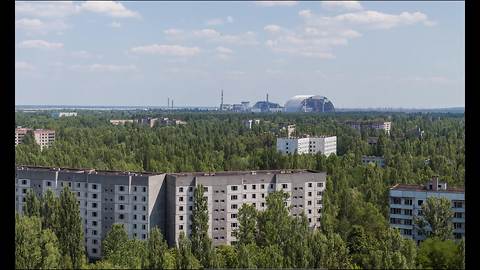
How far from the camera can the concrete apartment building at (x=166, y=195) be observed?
578cm

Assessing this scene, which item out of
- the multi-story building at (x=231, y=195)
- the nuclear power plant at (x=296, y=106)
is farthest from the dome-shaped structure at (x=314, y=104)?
the multi-story building at (x=231, y=195)

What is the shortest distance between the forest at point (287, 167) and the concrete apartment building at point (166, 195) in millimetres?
325

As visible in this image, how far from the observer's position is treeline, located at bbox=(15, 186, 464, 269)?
1483 millimetres

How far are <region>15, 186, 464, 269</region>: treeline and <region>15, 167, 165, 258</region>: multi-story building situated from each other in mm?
701

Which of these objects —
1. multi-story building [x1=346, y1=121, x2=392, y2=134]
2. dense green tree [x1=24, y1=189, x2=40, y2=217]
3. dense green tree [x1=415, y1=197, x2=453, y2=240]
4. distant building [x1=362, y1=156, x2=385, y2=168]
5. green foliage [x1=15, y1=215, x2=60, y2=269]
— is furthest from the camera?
multi-story building [x1=346, y1=121, x2=392, y2=134]

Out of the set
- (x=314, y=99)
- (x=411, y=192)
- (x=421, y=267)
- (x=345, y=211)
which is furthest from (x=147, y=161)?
(x=314, y=99)

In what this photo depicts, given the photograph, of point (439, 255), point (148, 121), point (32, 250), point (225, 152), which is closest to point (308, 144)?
point (225, 152)

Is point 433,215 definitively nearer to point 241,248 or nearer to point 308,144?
point 241,248

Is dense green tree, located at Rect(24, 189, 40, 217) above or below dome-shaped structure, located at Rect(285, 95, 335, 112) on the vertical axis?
below

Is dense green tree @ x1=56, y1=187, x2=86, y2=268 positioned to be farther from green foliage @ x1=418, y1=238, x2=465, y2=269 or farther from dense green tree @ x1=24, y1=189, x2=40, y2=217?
green foliage @ x1=418, y1=238, x2=465, y2=269

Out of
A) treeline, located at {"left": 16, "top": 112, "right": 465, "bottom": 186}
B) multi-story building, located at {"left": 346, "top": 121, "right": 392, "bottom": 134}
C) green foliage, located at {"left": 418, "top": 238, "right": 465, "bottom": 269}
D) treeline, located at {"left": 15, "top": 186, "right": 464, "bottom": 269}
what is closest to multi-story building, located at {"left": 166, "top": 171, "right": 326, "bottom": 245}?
treeline, located at {"left": 15, "top": 186, "right": 464, "bottom": 269}

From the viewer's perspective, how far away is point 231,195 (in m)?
6.19

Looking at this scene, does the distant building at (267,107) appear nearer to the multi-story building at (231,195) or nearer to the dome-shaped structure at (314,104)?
the dome-shaped structure at (314,104)
